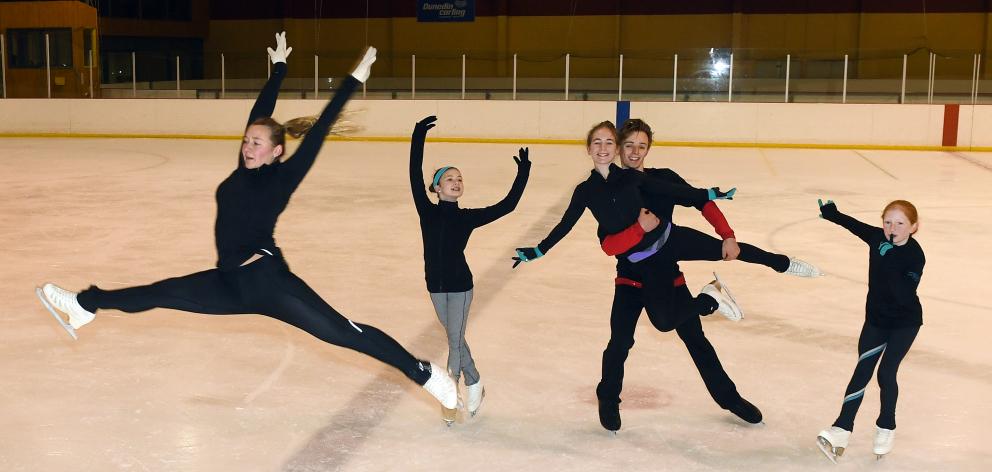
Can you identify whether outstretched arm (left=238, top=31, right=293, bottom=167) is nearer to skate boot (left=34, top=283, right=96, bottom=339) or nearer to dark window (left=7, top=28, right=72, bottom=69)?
skate boot (left=34, top=283, right=96, bottom=339)

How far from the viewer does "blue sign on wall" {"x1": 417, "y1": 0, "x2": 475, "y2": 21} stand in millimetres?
28719

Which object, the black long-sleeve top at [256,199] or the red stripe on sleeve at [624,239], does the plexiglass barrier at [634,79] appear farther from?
the black long-sleeve top at [256,199]

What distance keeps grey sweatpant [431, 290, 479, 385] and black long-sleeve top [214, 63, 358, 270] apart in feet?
2.47

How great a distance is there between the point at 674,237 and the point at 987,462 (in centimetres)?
145

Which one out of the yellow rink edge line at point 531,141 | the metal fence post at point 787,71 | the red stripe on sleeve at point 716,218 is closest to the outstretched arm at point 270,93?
the red stripe on sleeve at point 716,218

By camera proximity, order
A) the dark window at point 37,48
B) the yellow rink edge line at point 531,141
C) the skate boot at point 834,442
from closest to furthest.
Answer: the skate boot at point 834,442 → the yellow rink edge line at point 531,141 → the dark window at point 37,48

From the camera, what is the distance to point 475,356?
5.67m

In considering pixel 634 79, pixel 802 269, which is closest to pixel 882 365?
pixel 802 269

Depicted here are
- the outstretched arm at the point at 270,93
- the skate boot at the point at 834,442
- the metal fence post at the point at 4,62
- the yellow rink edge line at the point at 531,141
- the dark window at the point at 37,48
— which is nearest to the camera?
the skate boot at the point at 834,442

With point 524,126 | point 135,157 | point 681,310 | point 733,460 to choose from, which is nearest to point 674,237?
point 681,310

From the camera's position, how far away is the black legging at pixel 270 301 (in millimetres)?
4059

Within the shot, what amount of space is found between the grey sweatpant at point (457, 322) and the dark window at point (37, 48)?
63.9 feet

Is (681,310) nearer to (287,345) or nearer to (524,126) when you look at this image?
(287,345)

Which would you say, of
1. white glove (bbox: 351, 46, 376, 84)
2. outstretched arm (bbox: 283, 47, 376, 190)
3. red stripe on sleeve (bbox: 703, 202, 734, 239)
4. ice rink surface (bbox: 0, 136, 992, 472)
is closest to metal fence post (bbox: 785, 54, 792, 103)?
ice rink surface (bbox: 0, 136, 992, 472)
